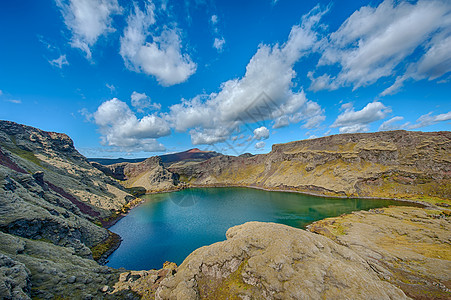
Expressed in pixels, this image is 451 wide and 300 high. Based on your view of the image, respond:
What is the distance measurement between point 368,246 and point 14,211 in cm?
6609

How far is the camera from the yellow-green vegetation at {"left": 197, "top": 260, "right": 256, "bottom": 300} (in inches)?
697

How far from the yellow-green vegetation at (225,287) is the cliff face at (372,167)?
104388mm

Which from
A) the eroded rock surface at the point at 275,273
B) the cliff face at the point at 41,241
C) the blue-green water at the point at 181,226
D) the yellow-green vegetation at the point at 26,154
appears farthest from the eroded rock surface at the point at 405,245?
the yellow-green vegetation at the point at 26,154

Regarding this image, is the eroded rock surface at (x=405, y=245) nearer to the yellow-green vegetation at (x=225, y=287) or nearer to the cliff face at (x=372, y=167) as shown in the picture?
the yellow-green vegetation at (x=225, y=287)

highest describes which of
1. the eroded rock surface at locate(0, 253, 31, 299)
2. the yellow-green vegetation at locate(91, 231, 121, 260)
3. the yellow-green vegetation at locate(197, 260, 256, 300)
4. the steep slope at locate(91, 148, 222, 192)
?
the steep slope at locate(91, 148, 222, 192)

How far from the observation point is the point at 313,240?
22.4 m

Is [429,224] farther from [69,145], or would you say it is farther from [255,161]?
[69,145]

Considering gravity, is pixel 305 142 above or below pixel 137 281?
above

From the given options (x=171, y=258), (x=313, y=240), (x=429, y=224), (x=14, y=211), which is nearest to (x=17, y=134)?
(x=14, y=211)

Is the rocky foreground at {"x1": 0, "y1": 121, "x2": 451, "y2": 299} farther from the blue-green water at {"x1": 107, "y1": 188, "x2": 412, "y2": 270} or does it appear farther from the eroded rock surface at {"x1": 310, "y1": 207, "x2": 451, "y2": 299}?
the blue-green water at {"x1": 107, "y1": 188, "x2": 412, "y2": 270}

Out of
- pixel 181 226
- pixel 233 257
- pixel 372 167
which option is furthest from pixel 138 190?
pixel 372 167

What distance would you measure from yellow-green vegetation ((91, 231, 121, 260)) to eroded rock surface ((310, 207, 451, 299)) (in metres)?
55.3

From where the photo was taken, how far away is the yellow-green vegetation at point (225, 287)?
58.1 ft

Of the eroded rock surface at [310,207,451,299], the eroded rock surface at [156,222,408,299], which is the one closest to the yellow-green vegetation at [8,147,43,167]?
the eroded rock surface at [156,222,408,299]
